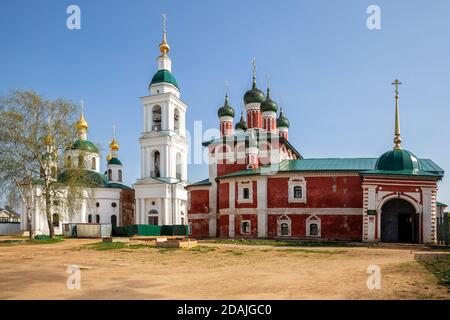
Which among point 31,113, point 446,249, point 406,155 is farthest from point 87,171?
point 446,249

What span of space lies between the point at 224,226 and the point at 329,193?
941 cm

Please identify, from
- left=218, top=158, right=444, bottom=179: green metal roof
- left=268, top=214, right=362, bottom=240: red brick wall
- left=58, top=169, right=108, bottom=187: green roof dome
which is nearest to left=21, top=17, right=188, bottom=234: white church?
left=58, top=169, right=108, bottom=187: green roof dome

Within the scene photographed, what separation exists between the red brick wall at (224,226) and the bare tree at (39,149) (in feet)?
39.4

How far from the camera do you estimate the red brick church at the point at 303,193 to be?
91.9 feet

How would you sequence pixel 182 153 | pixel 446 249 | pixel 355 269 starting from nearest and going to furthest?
pixel 355 269 → pixel 446 249 → pixel 182 153

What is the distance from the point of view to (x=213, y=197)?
3934 centimetres

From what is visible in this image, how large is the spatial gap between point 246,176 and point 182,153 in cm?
2125

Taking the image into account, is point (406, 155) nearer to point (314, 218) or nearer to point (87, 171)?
point (314, 218)

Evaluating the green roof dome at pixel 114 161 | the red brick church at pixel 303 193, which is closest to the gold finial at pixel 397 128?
the red brick church at pixel 303 193

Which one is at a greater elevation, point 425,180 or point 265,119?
point 265,119

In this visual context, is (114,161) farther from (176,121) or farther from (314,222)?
(314,222)

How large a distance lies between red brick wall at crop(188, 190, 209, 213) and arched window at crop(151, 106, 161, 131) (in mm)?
15037

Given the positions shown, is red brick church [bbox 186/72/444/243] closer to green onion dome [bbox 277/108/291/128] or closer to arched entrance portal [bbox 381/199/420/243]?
arched entrance portal [bbox 381/199/420/243]
